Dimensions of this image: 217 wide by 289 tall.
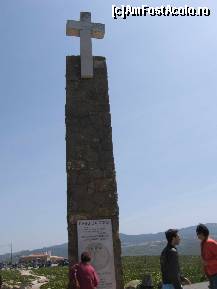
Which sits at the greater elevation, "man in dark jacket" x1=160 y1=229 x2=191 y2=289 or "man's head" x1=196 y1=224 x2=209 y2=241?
"man's head" x1=196 y1=224 x2=209 y2=241

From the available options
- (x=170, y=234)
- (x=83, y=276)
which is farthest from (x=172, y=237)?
(x=83, y=276)

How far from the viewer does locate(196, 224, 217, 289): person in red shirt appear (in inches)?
262

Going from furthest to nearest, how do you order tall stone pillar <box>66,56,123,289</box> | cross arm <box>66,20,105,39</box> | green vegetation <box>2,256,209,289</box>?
green vegetation <box>2,256,209,289</box> → cross arm <box>66,20,105,39</box> → tall stone pillar <box>66,56,123,289</box>

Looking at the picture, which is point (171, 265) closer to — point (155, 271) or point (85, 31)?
point (85, 31)

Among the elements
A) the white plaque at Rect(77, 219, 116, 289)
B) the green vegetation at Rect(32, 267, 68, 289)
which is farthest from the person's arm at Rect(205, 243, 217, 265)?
the green vegetation at Rect(32, 267, 68, 289)

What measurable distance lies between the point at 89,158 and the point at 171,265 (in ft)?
10.8

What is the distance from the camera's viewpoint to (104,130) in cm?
967

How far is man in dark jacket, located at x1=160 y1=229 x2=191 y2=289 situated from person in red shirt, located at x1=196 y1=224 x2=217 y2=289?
36cm

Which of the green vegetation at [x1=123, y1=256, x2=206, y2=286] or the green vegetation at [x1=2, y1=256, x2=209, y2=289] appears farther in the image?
the green vegetation at [x1=2, y1=256, x2=209, y2=289]

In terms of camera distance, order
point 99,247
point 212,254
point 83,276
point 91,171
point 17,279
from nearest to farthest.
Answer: point 212,254 < point 83,276 < point 99,247 < point 91,171 < point 17,279

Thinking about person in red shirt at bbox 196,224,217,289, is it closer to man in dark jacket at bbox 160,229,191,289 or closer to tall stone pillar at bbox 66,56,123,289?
man in dark jacket at bbox 160,229,191,289

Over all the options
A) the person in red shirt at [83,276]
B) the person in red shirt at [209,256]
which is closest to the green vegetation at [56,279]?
the person in red shirt at [83,276]

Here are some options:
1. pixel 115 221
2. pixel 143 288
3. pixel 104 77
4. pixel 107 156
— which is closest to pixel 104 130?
pixel 107 156

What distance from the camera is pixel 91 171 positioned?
9391 millimetres
